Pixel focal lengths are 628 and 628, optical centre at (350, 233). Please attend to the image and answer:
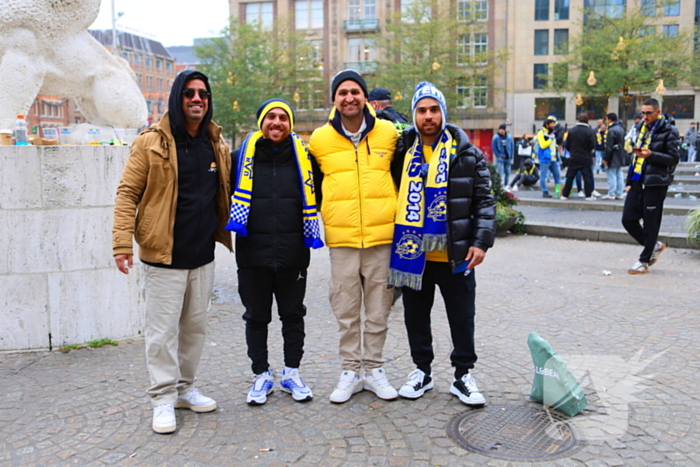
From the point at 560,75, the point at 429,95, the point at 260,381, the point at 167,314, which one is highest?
the point at 560,75

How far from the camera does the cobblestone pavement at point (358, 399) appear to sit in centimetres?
329

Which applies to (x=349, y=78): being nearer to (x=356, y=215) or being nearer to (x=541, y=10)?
(x=356, y=215)

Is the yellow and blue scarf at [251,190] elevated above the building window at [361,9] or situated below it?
below

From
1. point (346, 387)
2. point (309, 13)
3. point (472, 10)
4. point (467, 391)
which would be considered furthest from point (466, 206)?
point (309, 13)

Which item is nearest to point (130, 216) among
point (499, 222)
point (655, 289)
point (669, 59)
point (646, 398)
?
point (646, 398)

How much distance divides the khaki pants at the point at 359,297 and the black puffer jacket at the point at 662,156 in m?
4.58

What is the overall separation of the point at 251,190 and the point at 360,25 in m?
50.2

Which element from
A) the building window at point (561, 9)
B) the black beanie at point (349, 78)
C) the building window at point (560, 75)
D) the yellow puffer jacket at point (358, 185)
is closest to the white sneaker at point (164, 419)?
the yellow puffer jacket at point (358, 185)

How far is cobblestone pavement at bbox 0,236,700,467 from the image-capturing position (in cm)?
329

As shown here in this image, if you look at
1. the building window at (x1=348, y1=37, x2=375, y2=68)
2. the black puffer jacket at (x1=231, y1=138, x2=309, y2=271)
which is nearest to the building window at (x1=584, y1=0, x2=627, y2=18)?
the building window at (x1=348, y1=37, x2=375, y2=68)

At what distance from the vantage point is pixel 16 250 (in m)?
4.89

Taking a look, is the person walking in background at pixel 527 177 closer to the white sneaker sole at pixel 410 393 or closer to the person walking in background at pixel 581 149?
the person walking in background at pixel 581 149

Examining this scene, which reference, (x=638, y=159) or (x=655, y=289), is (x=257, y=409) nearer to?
(x=655, y=289)

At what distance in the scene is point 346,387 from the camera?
4031 millimetres
